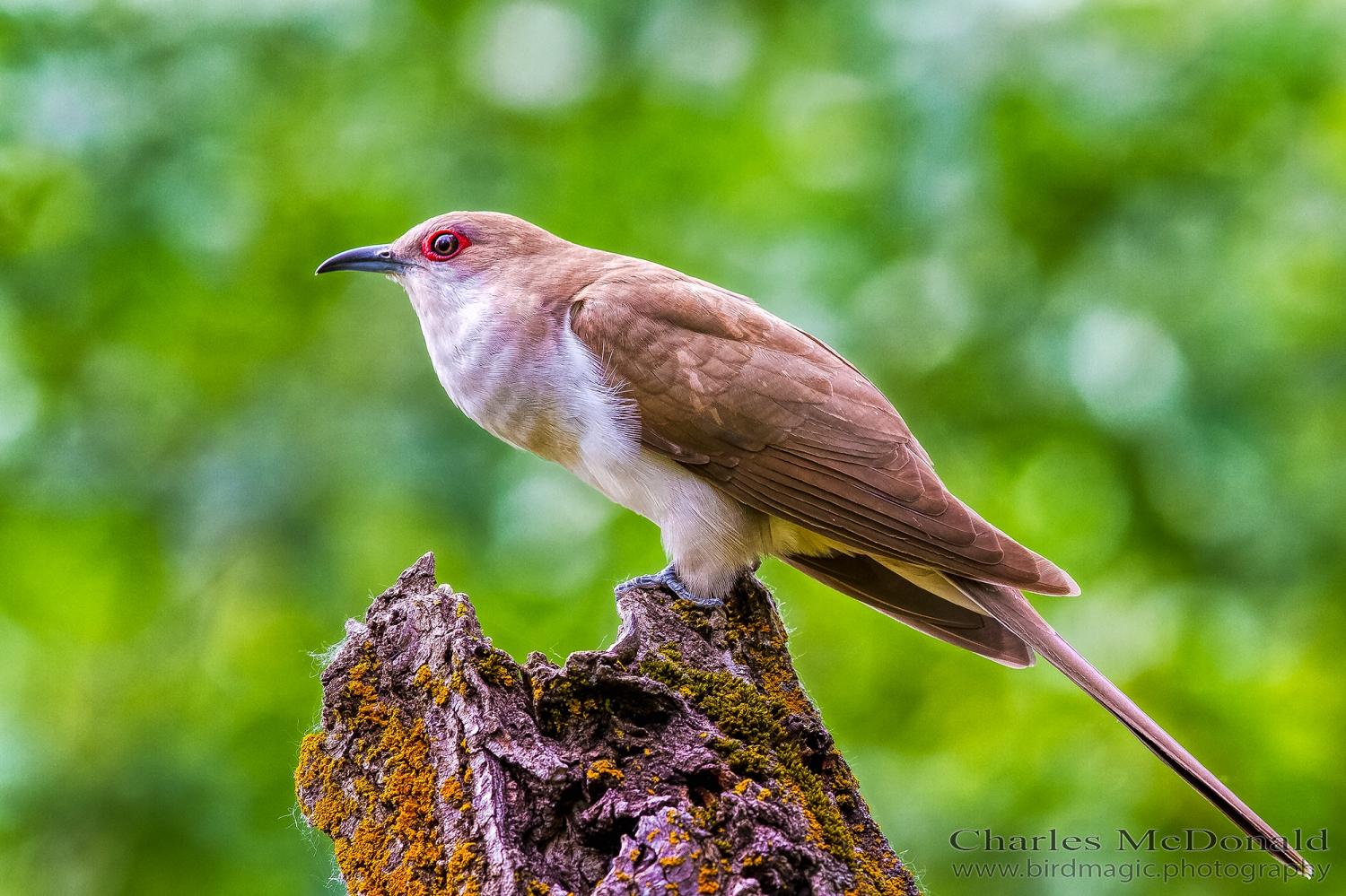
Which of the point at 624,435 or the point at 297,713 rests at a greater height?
the point at 624,435

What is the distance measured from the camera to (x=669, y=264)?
5.54 m

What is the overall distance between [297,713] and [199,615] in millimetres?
887

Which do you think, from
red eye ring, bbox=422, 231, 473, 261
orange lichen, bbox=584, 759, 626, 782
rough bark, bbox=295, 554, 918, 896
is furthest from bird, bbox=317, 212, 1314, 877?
orange lichen, bbox=584, 759, 626, 782

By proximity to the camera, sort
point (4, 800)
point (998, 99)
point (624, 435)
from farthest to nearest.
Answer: point (998, 99), point (4, 800), point (624, 435)

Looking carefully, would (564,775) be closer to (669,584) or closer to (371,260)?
(669,584)

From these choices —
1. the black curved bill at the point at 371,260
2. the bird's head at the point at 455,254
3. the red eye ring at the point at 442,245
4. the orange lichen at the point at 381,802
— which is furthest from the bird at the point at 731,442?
the orange lichen at the point at 381,802

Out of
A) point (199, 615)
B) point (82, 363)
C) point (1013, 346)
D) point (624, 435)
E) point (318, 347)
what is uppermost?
point (1013, 346)

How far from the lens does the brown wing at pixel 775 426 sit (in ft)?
12.4

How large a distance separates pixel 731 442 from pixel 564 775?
1678mm

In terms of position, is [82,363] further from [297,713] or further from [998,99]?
[998,99]

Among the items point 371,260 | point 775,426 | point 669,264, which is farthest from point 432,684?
point 669,264

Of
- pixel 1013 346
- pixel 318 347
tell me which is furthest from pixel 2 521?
pixel 1013 346

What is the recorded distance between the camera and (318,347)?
542cm

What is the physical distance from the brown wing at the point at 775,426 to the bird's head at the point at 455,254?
0.61m
